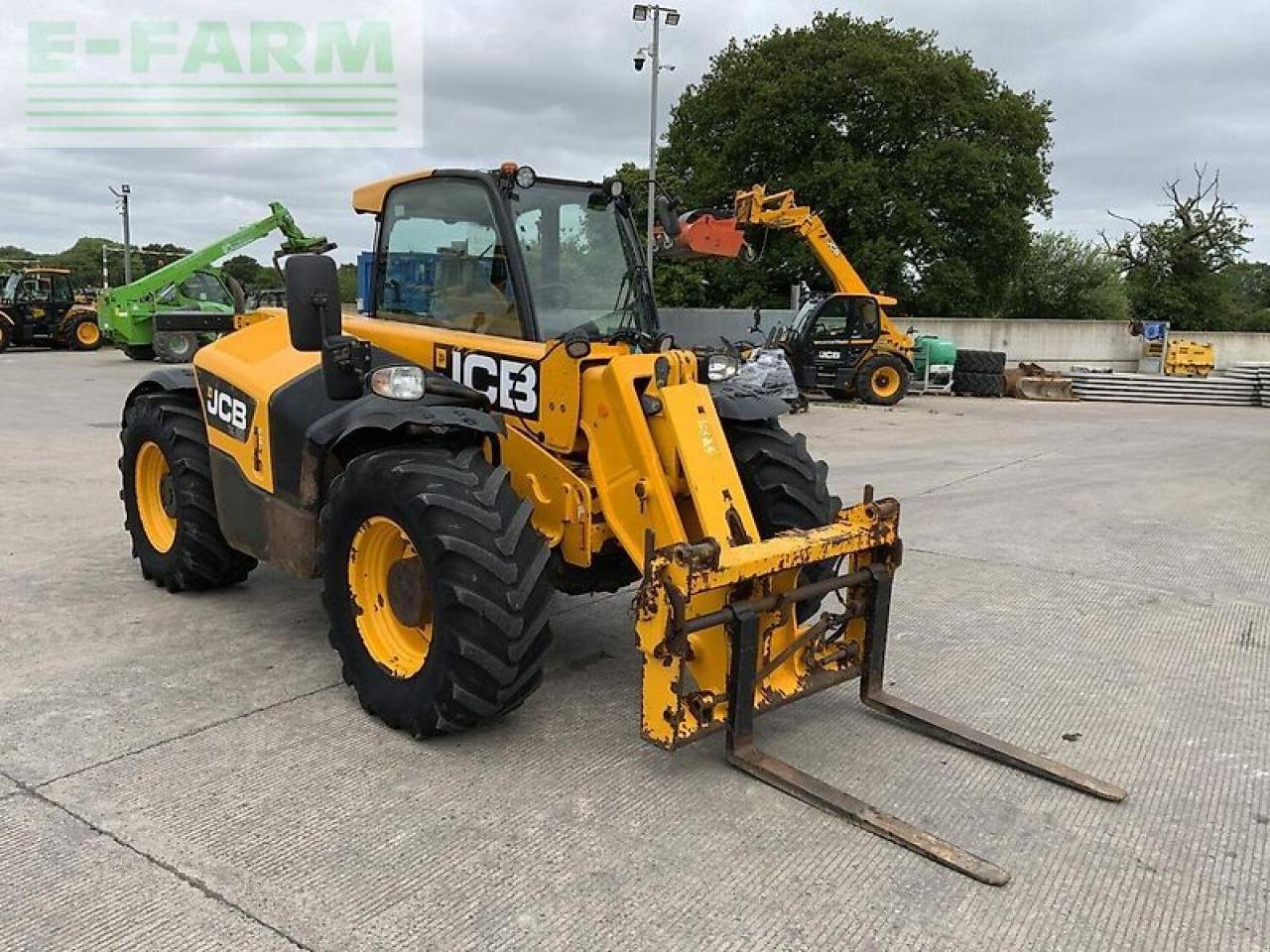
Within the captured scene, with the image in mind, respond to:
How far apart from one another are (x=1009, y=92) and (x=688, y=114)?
1092 centimetres

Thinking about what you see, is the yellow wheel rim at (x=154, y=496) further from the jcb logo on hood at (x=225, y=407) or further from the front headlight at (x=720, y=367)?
the front headlight at (x=720, y=367)

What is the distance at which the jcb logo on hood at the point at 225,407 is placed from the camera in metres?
4.82

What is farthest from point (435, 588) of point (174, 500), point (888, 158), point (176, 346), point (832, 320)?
point (888, 158)

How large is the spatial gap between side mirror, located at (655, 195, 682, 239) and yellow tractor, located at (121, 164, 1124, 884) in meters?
0.23

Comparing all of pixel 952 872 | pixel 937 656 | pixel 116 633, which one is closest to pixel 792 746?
pixel 952 872

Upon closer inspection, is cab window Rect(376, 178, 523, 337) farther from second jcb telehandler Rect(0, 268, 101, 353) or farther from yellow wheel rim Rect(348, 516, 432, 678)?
second jcb telehandler Rect(0, 268, 101, 353)

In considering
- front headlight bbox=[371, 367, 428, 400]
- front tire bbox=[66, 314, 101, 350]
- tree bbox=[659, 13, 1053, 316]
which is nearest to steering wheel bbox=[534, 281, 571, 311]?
front headlight bbox=[371, 367, 428, 400]

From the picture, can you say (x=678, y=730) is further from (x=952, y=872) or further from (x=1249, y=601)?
(x=1249, y=601)

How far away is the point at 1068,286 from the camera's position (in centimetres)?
4225

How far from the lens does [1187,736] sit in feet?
13.3

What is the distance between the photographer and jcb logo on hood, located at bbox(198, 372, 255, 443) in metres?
4.82

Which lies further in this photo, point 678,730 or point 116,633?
point 116,633

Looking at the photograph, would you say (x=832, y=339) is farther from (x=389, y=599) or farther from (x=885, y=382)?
(x=389, y=599)

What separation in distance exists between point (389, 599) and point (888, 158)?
108 ft
